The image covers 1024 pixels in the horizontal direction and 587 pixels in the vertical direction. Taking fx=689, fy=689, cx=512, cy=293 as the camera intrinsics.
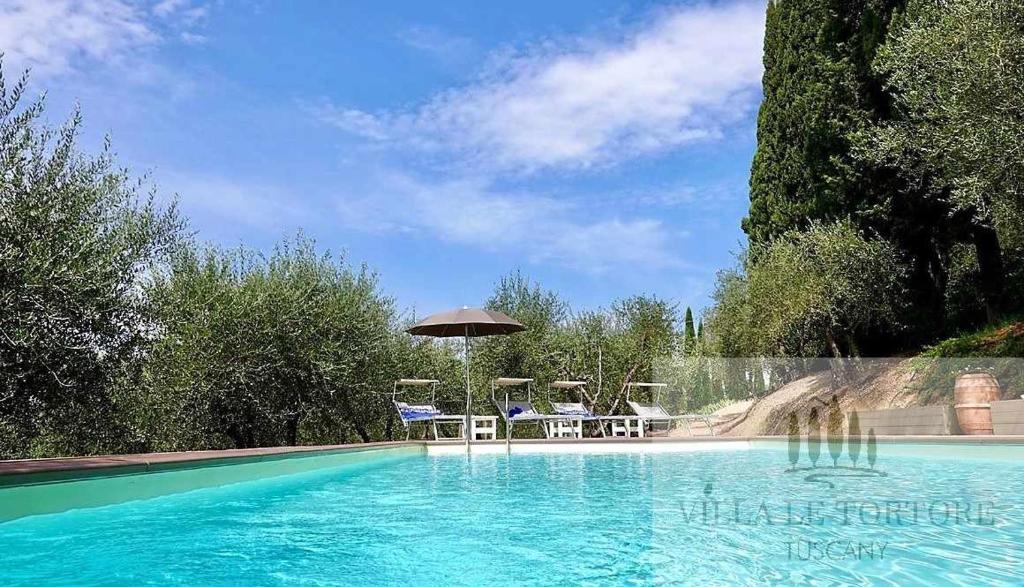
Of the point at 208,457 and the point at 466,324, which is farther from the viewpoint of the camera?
the point at 466,324

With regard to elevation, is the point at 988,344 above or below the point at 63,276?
below

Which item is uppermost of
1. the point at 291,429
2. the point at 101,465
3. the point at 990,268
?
the point at 990,268

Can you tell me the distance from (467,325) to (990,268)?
39.1ft

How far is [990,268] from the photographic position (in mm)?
15531

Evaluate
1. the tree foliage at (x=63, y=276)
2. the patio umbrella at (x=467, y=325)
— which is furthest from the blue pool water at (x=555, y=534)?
the patio umbrella at (x=467, y=325)

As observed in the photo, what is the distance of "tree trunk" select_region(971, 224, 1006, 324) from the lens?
1543 cm

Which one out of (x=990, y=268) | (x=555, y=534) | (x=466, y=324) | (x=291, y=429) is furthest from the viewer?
(x=990, y=268)

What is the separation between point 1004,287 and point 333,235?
1506cm

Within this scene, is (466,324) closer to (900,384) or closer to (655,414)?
(655,414)

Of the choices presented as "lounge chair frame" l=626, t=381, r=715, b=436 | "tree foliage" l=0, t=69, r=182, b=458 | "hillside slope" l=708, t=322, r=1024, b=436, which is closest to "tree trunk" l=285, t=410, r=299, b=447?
"tree foliage" l=0, t=69, r=182, b=458

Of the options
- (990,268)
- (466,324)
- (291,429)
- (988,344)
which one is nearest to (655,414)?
(466,324)

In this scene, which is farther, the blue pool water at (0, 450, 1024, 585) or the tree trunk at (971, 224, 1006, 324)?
the tree trunk at (971, 224, 1006, 324)

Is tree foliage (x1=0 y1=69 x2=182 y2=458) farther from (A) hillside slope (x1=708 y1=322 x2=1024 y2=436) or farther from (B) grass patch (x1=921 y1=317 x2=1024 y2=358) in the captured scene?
(B) grass patch (x1=921 y1=317 x2=1024 y2=358)

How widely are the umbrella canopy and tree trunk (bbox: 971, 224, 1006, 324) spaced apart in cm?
1067
